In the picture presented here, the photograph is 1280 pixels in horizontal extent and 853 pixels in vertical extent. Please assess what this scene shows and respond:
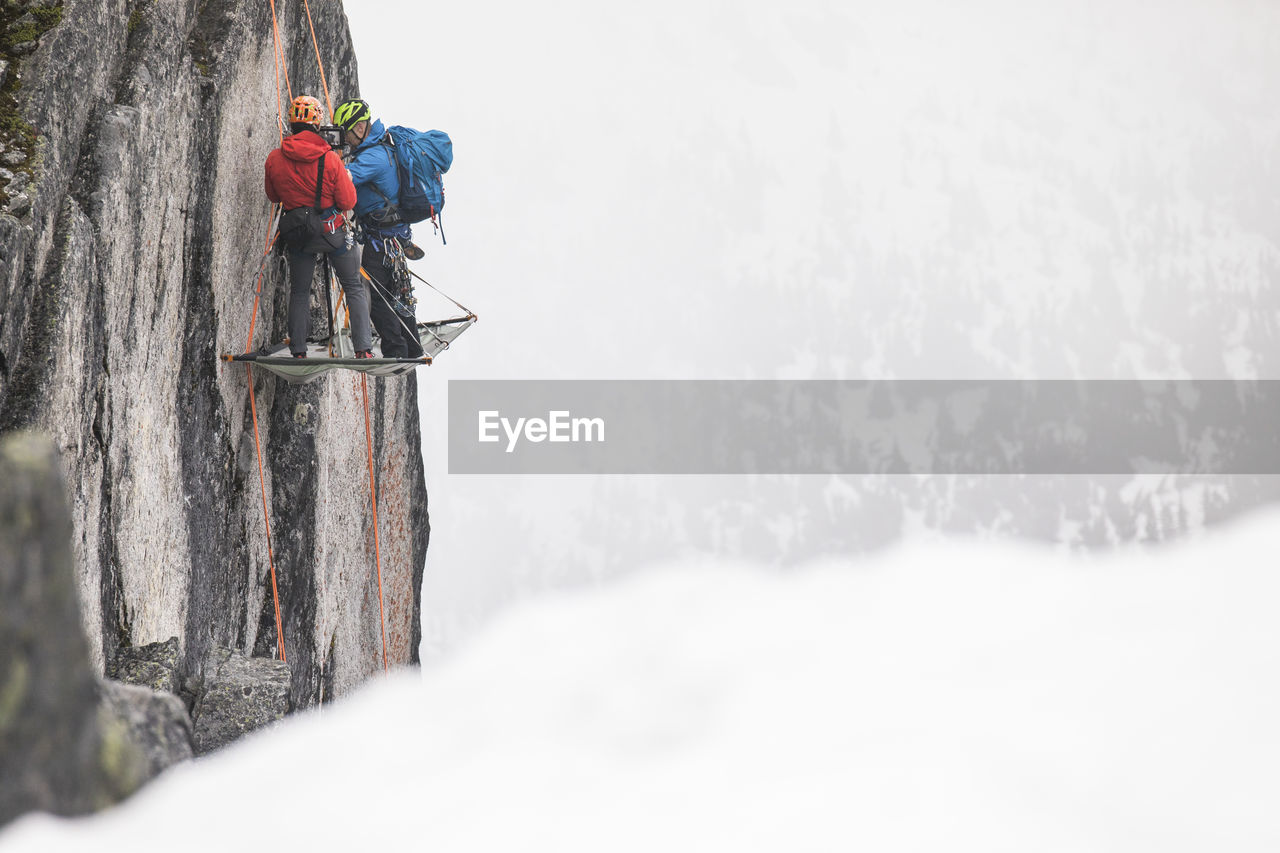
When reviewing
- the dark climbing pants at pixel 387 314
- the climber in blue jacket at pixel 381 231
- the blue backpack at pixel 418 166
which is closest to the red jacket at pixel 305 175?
the climber in blue jacket at pixel 381 231

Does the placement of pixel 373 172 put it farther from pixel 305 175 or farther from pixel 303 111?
pixel 303 111

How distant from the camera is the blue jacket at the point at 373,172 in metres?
9.32

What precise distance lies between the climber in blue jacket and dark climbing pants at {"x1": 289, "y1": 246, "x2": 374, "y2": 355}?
40 centimetres

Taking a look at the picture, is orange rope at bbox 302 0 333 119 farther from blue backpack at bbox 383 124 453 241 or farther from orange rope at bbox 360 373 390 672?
orange rope at bbox 360 373 390 672

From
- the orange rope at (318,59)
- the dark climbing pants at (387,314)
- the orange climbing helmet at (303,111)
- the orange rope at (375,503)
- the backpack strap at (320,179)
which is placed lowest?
the orange rope at (375,503)

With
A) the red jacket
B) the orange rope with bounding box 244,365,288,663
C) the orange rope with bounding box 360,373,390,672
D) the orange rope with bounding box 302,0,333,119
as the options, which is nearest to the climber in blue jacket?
the red jacket

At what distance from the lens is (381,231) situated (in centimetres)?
999

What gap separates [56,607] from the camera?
2600 millimetres

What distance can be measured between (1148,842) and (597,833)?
159 cm

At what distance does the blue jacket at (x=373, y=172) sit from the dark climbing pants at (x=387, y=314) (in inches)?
21.2

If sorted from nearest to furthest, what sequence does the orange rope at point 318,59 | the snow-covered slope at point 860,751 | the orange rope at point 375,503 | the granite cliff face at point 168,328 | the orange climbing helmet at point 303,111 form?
the snow-covered slope at point 860,751 < the granite cliff face at point 168,328 < the orange climbing helmet at point 303,111 < the orange rope at point 318,59 < the orange rope at point 375,503

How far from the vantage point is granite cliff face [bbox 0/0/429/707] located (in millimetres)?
5902

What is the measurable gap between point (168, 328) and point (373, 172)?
2.69 metres

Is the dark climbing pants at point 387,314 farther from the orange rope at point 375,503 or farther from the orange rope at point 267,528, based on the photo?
the orange rope at point 375,503
